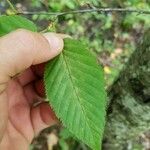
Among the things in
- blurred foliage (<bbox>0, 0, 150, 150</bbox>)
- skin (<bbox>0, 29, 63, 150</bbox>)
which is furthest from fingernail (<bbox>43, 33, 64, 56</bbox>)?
A: blurred foliage (<bbox>0, 0, 150, 150</bbox>)

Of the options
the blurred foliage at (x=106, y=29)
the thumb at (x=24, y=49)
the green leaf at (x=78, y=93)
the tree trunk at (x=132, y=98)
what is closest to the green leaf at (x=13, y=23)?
the thumb at (x=24, y=49)

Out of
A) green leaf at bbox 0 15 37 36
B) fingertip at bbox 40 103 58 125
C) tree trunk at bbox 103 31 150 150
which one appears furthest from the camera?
fingertip at bbox 40 103 58 125

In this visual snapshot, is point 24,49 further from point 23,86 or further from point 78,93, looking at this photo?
point 23,86

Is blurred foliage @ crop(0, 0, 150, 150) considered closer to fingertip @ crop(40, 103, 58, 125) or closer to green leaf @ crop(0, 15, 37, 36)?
fingertip @ crop(40, 103, 58, 125)

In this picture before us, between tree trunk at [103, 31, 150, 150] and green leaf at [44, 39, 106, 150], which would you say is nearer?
green leaf at [44, 39, 106, 150]

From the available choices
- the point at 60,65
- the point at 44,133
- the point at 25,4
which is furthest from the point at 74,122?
the point at 25,4

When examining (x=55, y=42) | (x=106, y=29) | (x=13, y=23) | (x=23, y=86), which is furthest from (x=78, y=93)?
(x=106, y=29)

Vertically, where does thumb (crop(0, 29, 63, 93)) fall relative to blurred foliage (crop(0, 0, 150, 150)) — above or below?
above

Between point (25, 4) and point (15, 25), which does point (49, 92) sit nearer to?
point (15, 25)
